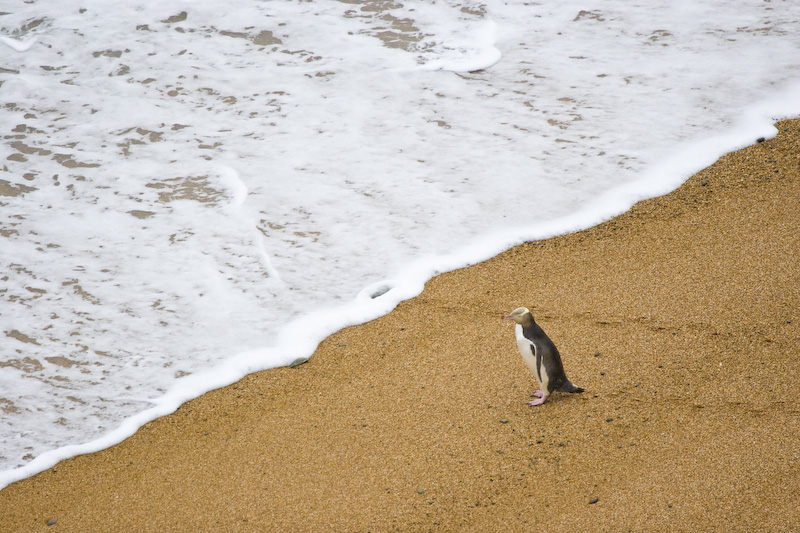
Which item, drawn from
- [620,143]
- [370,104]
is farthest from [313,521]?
[370,104]

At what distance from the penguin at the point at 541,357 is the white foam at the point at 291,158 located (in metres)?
1.56

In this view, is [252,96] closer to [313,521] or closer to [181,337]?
[181,337]

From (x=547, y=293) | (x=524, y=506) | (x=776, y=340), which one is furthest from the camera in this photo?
(x=547, y=293)

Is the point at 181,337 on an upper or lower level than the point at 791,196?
lower

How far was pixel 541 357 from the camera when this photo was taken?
155 inches

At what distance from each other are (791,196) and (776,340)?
182 cm

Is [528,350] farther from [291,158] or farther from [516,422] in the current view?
[291,158]

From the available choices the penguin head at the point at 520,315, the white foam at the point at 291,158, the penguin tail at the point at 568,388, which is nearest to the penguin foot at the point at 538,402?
the penguin tail at the point at 568,388

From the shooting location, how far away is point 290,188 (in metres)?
6.98

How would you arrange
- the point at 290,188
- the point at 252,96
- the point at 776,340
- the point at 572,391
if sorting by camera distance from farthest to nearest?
the point at 252,96
the point at 290,188
the point at 776,340
the point at 572,391

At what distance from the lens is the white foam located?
524 cm

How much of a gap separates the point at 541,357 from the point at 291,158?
14.5ft

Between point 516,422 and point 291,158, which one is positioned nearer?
point 516,422

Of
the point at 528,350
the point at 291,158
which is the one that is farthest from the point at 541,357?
the point at 291,158
